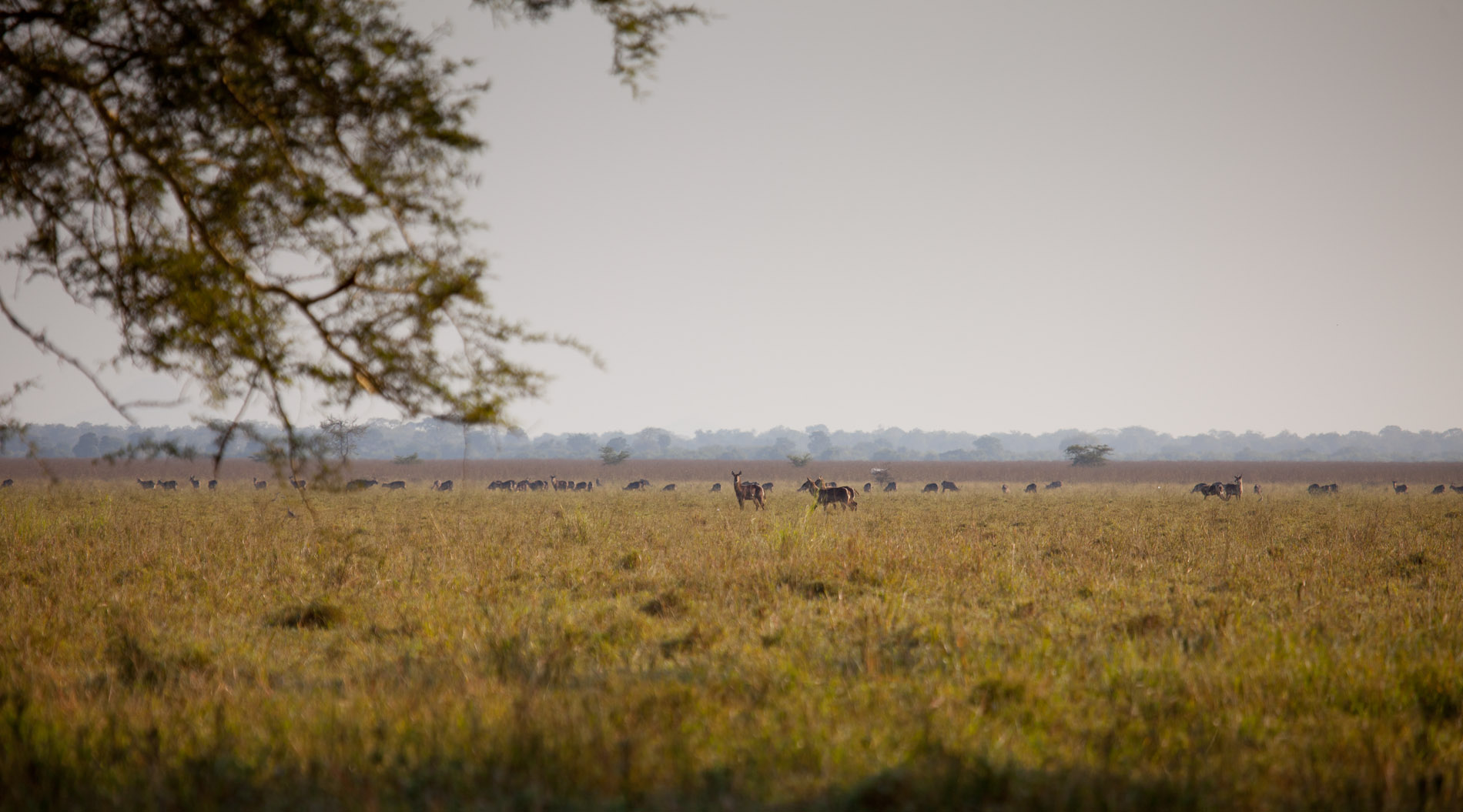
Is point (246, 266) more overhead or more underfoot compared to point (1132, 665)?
more overhead

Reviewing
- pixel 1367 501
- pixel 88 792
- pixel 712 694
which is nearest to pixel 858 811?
pixel 712 694

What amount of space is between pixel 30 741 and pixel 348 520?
16054 millimetres

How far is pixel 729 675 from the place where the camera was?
5.65 meters

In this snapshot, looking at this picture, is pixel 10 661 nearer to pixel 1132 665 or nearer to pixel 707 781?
pixel 707 781

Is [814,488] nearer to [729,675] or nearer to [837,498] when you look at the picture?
[837,498]

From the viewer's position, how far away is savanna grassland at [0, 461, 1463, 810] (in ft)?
12.7

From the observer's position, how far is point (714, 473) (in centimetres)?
8438

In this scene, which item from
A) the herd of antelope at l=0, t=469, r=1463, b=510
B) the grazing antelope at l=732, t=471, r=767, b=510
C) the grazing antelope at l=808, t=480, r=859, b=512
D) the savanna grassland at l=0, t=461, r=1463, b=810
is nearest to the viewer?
the savanna grassland at l=0, t=461, r=1463, b=810

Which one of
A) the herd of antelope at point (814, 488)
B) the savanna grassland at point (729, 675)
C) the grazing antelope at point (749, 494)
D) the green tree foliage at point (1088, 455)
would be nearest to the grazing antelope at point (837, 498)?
the herd of antelope at point (814, 488)

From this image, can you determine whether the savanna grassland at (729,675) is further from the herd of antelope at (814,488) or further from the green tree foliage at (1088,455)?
the green tree foliage at (1088,455)

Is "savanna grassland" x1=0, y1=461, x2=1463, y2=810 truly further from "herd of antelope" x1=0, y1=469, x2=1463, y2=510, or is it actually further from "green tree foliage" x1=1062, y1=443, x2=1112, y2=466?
Answer: "green tree foliage" x1=1062, y1=443, x2=1112, y2=466

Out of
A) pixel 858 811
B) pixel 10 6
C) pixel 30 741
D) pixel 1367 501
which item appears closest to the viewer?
pixel 858 811

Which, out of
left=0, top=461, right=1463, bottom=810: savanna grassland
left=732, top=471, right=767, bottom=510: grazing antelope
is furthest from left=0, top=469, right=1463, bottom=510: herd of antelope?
left=0, top=461, right=1463, bottom=810: savanna grassland

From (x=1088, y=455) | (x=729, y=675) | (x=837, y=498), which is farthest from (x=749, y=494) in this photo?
(x=1088, y=455)
